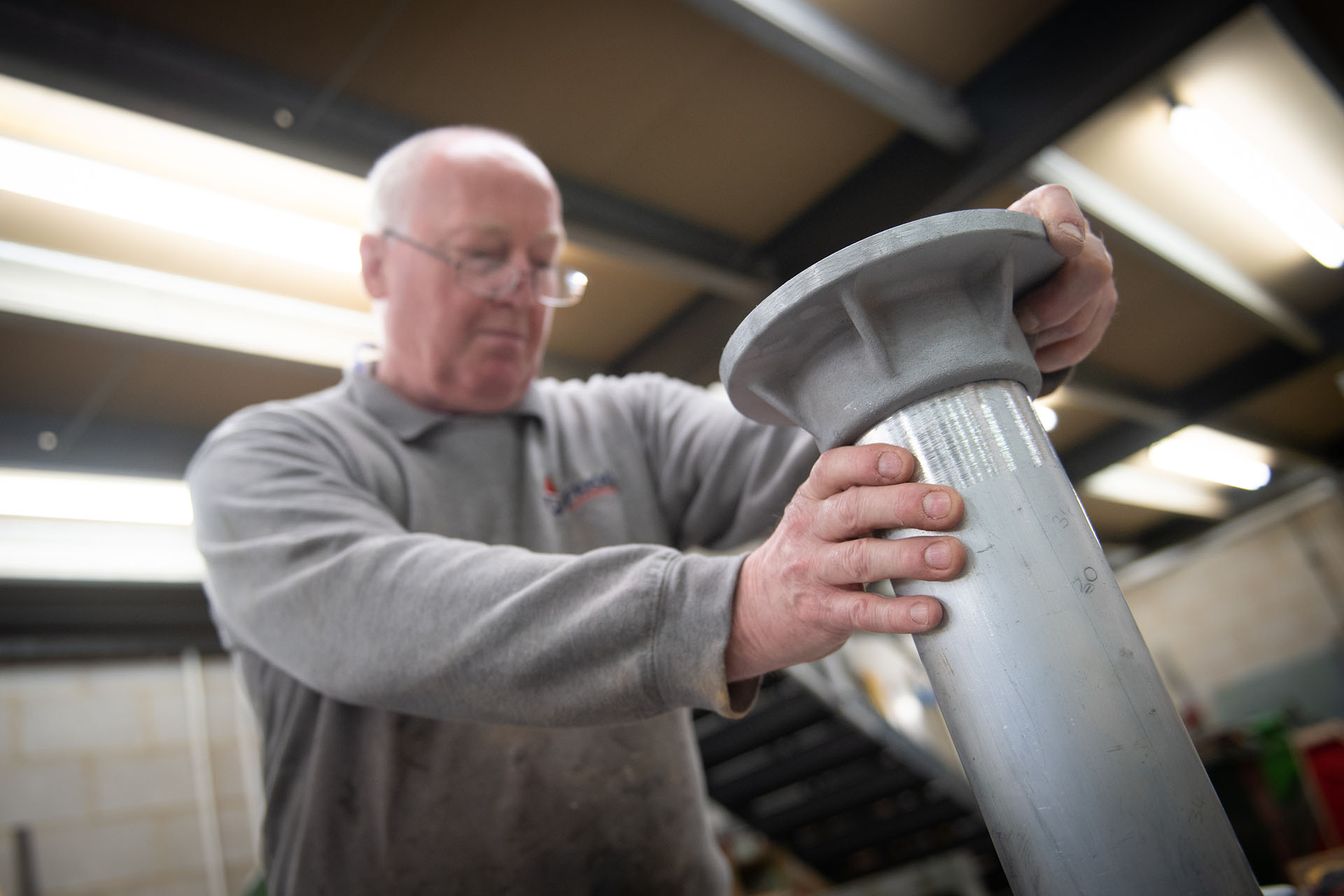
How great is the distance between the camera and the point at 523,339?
1.69 m

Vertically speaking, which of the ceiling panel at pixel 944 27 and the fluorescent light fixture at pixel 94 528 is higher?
the ceiling panel at pixel 944 27

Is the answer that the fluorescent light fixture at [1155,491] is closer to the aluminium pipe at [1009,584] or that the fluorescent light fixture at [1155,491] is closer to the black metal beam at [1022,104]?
the black metal beam at [1022,104]

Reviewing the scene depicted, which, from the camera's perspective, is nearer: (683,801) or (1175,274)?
(683,801)

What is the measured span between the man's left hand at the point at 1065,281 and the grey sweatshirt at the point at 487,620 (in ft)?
A: 1.32

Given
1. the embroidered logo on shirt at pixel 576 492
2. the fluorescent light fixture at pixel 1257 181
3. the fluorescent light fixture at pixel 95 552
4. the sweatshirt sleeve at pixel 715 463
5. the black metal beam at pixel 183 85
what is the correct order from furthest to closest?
the fluorescent light fixture at pixel 95 552
the fluorescent light fixture at pixel 1257 181
the black metal beam at pixel 183 85
the embroidered logo on shirt at pixel 576 492
the sweatshirt sleeve at pixel 715 463

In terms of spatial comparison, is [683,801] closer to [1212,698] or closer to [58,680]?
[58,680]

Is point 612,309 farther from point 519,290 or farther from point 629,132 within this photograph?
point 519,290

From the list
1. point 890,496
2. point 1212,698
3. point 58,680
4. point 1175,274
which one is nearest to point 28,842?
point 58,680

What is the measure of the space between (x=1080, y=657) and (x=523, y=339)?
1.20 metres

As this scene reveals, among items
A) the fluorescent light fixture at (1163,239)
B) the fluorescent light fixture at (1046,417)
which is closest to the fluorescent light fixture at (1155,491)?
the fluorescent light fixture at (1046,417)

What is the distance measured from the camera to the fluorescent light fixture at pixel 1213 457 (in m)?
8.54

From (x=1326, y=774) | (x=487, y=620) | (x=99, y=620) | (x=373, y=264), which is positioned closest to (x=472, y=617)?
(x=487, y=620)

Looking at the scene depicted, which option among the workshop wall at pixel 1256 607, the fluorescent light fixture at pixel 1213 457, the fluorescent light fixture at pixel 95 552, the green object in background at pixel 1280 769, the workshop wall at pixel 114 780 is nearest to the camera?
the fluorescent light fixture at pixel 95 552

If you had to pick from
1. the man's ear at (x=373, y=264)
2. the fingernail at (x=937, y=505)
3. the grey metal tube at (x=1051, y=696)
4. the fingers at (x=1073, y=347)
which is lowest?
the grey metal tube at (x=1051, y=696)
